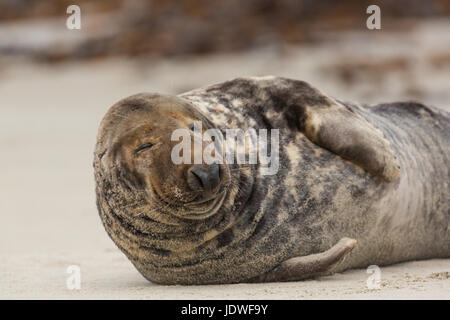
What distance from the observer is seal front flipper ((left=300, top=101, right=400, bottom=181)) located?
5379 millimetres

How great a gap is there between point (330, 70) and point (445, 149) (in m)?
9.96

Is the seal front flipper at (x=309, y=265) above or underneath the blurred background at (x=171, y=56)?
underneath

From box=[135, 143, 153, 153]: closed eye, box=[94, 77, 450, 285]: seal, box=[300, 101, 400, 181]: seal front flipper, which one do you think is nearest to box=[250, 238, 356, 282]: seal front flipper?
box=[94, 77, 450, 285]: seal

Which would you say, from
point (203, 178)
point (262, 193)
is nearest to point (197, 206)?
point (203, 178)

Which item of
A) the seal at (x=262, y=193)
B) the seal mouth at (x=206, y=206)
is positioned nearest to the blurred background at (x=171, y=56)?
the seal at (x=262, y=193)

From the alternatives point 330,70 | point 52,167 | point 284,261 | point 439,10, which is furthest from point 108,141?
point 439,10

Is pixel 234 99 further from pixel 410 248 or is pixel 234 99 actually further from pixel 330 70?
pixel 330 70

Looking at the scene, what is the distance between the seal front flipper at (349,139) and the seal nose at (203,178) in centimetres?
100

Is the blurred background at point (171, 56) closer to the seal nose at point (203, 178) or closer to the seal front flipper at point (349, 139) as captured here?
the seal front flipper at point (349, 139)

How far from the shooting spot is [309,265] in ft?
16.8

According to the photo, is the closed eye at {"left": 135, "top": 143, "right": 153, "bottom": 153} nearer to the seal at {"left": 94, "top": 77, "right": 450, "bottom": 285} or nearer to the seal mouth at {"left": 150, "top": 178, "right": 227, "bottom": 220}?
the seal at {"left": 94, "top": 77, "right": 450, "bottom": 285}

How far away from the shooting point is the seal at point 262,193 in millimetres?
4820

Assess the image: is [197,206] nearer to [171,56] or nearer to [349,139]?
[349,139]
